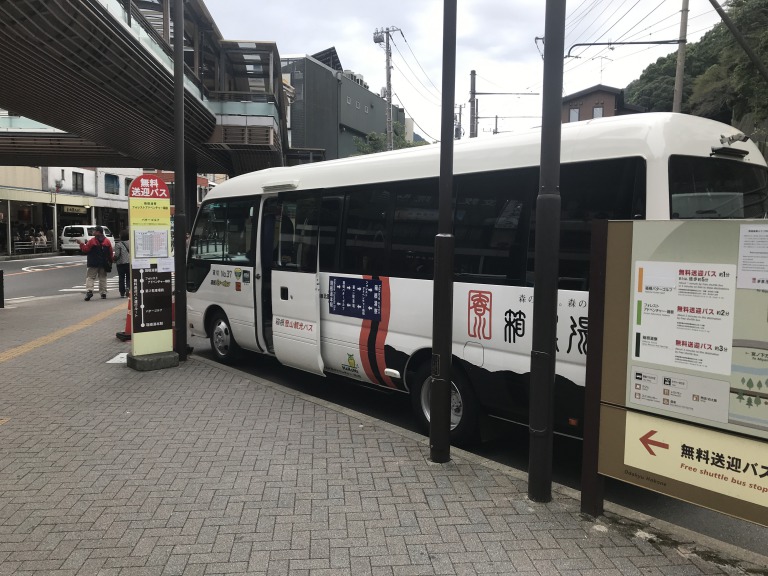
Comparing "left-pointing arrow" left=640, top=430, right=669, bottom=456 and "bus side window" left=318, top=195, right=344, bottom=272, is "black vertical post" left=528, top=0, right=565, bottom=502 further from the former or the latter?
"bus side window" left=318, top=195, right=344, bottom=272

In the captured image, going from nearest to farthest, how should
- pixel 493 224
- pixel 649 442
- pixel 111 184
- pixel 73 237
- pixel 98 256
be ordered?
pixel 649 442 < pixel 493 224 < pixel 98 256 < pixel 73 237 < pixel 111 184

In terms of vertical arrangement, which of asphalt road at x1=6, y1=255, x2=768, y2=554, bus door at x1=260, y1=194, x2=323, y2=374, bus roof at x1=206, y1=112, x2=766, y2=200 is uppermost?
bus roof at x1=206, y1=112, x2=766, y2=200

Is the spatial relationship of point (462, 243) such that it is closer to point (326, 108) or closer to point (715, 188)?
point (715, 188)

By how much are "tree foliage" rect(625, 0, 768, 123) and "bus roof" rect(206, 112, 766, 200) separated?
45.1ft

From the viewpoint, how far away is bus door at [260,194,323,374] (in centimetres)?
629

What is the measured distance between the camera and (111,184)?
5356cm

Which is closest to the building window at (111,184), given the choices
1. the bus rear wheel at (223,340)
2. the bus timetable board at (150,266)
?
the bus rear wheel at (223,340)

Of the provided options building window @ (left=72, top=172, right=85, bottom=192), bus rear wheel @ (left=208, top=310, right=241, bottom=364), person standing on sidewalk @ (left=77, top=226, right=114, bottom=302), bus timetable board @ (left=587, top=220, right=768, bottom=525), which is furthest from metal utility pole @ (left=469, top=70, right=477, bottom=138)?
building window @ (left=72, top=172, right=85, bottom=192)

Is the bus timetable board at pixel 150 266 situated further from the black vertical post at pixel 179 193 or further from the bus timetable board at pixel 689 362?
the bus timetable board at pixel 689 362

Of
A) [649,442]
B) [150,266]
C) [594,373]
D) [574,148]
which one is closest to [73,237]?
[150,266]

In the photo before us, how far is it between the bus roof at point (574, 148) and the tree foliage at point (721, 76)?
13745mm

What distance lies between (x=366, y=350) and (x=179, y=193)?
3.97 m

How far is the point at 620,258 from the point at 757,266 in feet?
2.31

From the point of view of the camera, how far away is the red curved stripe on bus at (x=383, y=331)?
541cm
